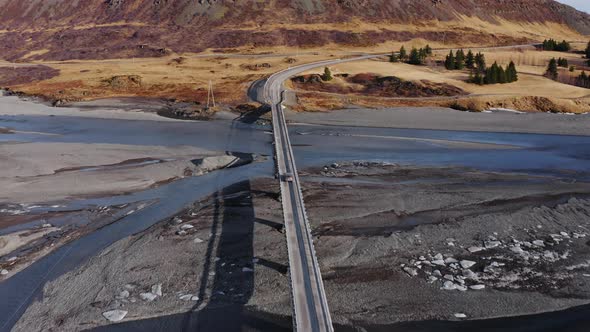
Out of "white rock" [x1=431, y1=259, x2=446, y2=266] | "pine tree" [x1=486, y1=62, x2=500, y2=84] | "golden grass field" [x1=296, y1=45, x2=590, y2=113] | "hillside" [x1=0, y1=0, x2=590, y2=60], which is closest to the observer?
"white rock" [x1=431, y1=259, x2=446, y2=266]

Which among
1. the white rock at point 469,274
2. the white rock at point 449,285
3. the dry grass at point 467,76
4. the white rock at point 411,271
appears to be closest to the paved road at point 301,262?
the white rock at point 411,271

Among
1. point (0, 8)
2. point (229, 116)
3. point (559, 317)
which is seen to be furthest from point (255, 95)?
point (0, 8)

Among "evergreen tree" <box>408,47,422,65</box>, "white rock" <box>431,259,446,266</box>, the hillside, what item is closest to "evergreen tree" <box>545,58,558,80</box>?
"evergreen tree" <box>408,47,422,65</box>

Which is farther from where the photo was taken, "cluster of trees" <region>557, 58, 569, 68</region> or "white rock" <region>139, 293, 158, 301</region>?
"cluster of trees" <region>557, 58, 569, 68</region>

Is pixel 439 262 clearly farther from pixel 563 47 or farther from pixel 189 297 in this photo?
pixel 563 47

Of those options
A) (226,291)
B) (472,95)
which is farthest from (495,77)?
(226,291)

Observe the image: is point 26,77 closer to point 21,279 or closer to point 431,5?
point 21,279

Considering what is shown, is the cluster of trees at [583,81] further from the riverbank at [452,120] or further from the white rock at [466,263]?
Answer: the white rock at [466,263]

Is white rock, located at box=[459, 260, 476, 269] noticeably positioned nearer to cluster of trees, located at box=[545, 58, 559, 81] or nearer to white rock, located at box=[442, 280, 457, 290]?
white rock, located at box=[442, 280, 457, 290]
